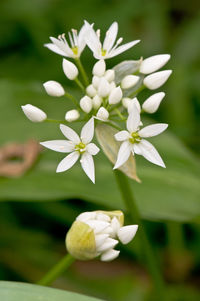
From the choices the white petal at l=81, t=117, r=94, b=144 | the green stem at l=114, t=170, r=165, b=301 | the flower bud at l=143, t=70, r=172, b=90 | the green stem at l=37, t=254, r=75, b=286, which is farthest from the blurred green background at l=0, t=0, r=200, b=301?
the flower bud at l=143, t=70, r=172, b=90

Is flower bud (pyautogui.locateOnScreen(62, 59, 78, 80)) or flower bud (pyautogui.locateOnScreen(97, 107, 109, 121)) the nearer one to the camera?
flower bud (pyautogui.locateOnScreen(97, 107, 109, 121))

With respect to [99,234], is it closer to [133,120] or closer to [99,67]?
[133,120]

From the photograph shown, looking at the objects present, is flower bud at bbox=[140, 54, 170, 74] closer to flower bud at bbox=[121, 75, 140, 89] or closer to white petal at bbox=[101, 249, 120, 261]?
flower bud at bbox=[121, 75, 140, 89]

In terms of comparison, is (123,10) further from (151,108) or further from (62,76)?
(151,108)

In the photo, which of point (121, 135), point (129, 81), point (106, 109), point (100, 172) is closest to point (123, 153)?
point (121, 135)

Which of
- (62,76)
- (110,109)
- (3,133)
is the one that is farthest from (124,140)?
(62,76)
